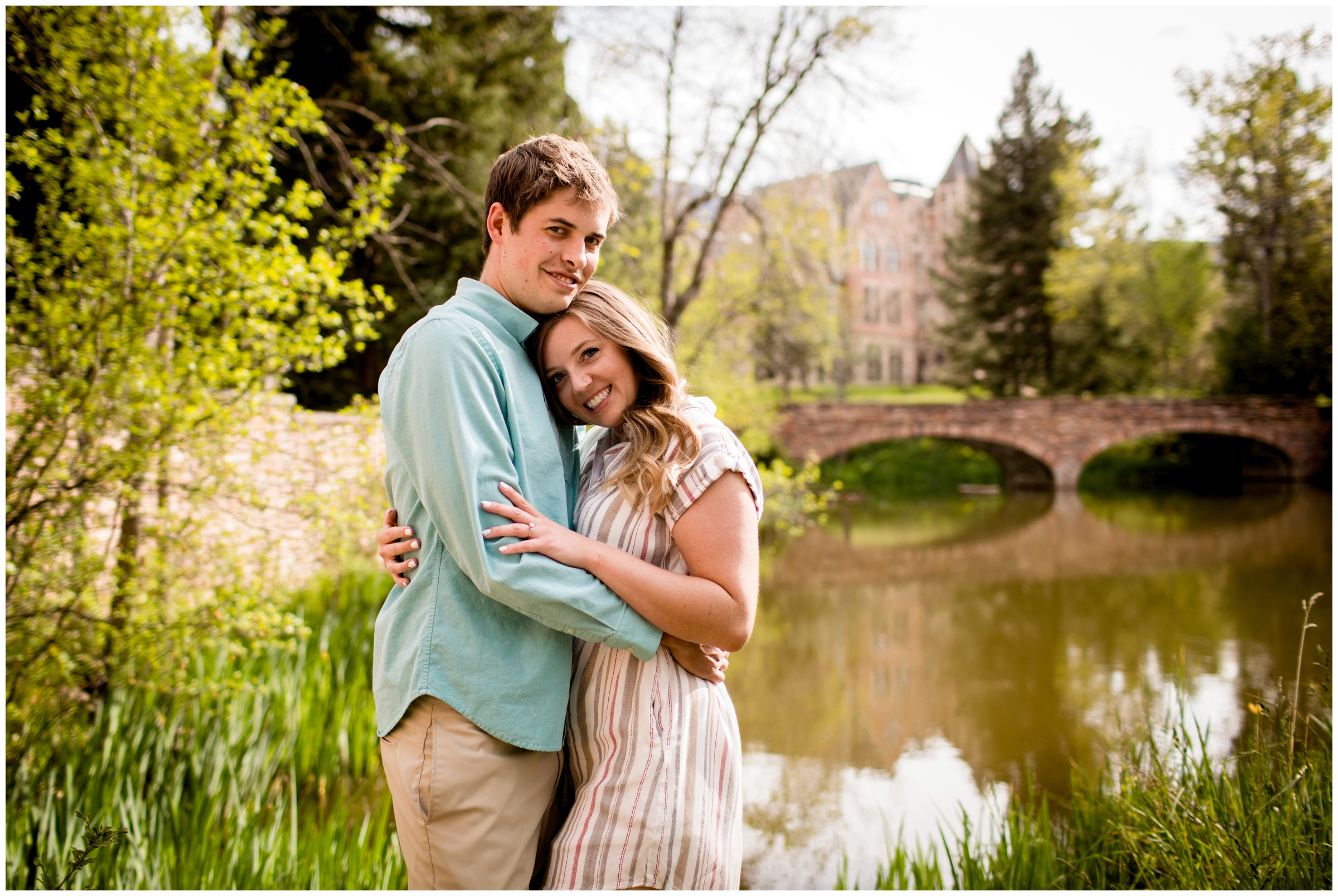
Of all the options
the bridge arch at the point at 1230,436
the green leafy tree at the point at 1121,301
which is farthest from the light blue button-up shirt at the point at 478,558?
the green leafy tree at the point at 1121,301

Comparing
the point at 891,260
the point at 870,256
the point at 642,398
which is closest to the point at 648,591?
the point at 642,398

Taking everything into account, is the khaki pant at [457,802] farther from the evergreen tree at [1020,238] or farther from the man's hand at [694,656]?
the evergreen tree at [1020,238]

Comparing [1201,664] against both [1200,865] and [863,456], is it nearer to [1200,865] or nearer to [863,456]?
[1200,865]

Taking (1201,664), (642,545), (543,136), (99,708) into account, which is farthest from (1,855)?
(1201,664)

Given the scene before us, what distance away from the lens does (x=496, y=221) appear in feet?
4.98

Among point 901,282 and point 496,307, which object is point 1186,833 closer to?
point 496,307

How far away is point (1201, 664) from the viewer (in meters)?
6.47

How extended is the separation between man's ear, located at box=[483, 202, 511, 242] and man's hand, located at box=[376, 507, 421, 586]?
1.77 feet

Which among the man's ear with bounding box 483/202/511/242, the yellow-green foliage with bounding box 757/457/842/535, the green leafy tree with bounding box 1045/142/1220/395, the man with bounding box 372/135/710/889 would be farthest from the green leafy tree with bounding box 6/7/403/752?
the green leafy tree with bounding box 1045/142/1220/395

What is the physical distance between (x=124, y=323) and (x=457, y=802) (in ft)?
8.96

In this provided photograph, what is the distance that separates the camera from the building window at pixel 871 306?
121ft

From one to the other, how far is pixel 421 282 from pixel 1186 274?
22590mm

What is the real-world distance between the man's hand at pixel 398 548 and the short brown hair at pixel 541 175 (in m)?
0.57

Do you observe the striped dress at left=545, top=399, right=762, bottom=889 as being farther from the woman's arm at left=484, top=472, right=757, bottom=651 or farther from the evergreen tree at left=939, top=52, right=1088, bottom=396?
the evergreen tree at left=939, top=52, right=1088, bottom=396
